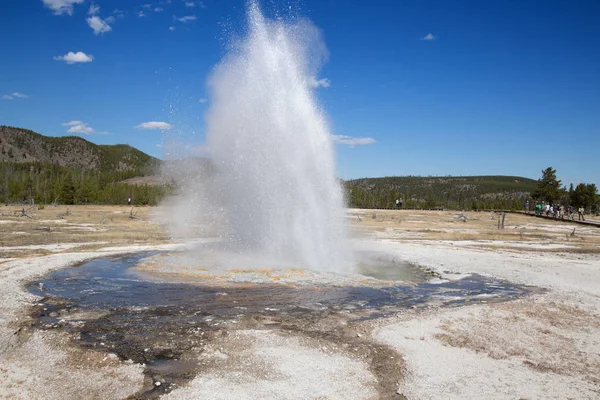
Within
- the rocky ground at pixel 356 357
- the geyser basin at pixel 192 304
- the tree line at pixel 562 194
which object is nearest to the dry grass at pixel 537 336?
the rocky ground at pixel 356 357

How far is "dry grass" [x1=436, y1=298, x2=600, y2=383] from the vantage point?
7254mm

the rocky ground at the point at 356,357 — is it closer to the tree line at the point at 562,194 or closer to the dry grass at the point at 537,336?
the dry grass at the point at 537,336

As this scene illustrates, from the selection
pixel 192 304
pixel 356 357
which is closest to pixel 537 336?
pixel 356 357

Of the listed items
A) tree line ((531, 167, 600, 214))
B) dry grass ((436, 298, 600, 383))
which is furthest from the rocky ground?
tree line ((531, 167, 600, 214))

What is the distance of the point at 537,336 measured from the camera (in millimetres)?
8578

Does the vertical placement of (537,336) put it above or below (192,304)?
above

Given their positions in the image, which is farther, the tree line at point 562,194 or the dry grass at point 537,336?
the tree line at point 562,194

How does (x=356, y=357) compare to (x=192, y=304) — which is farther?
(x=192, y=304)

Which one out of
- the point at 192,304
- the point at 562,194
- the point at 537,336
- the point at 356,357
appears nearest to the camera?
the point at 356,357

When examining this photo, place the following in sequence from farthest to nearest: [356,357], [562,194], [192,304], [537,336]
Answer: [562,194], [192,304], [537,336], [356,357]

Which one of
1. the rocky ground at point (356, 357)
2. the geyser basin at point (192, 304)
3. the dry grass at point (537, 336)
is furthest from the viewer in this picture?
the geyser basin at point (192, 304)

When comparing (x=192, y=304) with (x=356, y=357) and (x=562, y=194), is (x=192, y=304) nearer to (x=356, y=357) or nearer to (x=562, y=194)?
(x=356, y=357)

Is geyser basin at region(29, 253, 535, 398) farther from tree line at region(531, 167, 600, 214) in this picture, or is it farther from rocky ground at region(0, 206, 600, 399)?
tree line at region(531, 167, 600, 214)

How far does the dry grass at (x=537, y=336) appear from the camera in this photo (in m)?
7.25
